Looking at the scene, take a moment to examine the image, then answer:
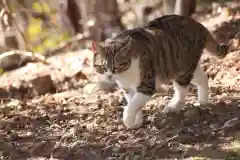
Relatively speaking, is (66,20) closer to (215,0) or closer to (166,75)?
(215,0)

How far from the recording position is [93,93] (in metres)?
6.53

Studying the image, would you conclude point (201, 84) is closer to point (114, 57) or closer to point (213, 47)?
point (213, 47)

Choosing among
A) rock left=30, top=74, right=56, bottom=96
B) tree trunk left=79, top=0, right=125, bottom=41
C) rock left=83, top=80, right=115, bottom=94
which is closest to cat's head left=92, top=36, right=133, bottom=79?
rock left=83, top=80, right=115, bottom=94

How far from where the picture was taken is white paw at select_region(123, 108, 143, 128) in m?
4.75

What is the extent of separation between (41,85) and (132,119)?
2.55m

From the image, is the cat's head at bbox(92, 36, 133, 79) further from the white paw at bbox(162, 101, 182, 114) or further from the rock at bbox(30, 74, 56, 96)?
the rock at bbox(30, 74, 56, 96)

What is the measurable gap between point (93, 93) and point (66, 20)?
4312 mm

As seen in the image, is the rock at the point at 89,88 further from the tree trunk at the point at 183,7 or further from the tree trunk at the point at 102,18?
the tree trunk at the point at 102,18

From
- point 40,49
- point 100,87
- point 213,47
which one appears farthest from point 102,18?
point 213,47

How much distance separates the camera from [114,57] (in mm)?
4641

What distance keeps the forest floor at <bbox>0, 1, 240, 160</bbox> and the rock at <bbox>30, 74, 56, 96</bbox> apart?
4 centimetres

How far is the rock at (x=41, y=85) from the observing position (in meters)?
6.96

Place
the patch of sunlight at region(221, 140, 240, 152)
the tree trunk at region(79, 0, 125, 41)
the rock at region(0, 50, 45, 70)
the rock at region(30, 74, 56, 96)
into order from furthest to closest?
the tree trunk at region(79, 0, 125, 41), the rock at region(0, 50, 45, 70), the rock at region(30, 74, 56, 96), the patch of sunlight at region(221, 140, 240, 152)

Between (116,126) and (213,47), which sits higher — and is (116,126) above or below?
below
